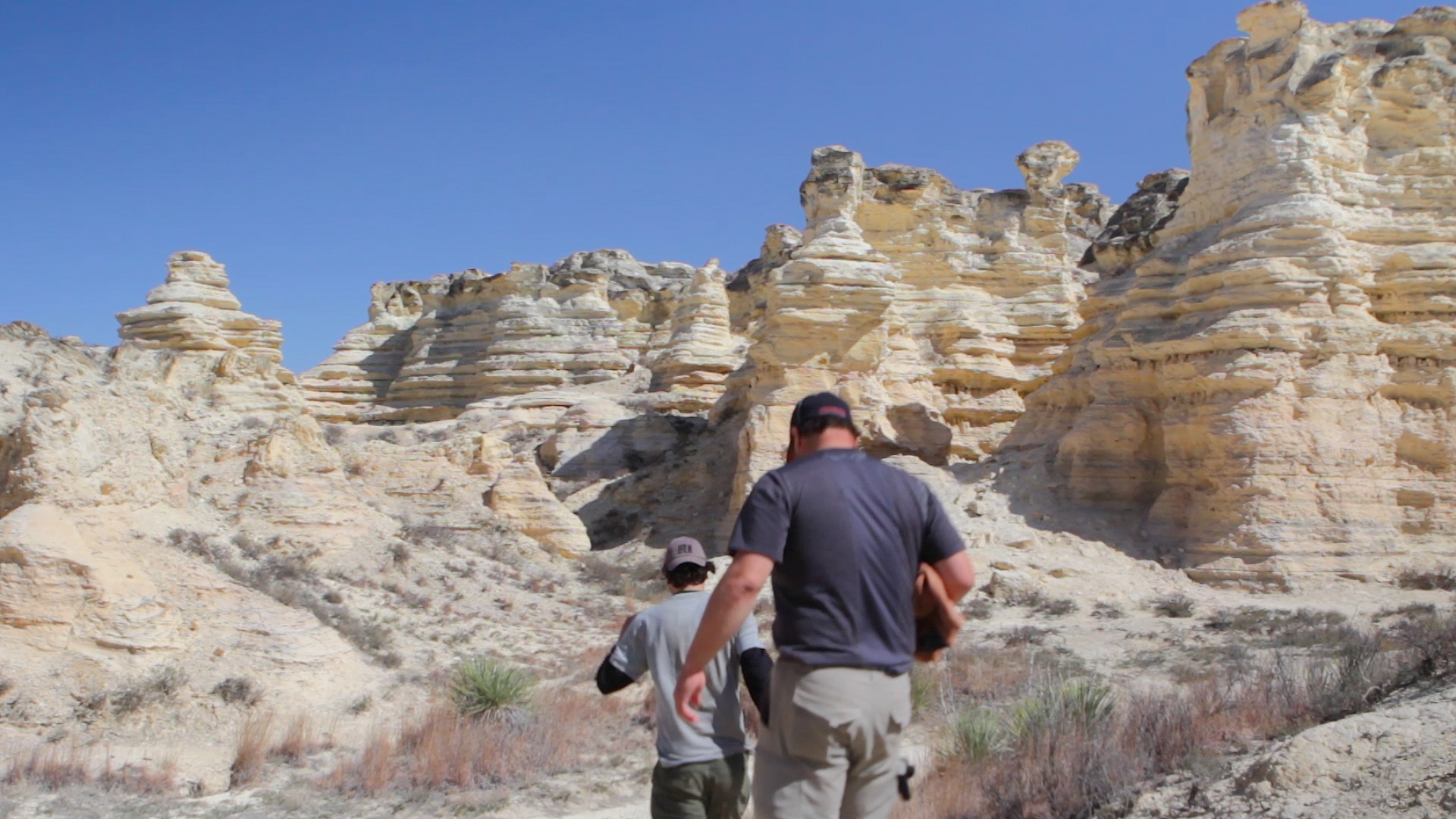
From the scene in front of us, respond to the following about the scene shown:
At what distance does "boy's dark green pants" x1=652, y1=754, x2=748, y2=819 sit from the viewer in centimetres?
398

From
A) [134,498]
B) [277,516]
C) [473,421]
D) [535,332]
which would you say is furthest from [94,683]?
[535,332]

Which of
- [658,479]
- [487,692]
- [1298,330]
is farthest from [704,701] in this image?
[658,479]

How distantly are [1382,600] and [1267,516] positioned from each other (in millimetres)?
1790

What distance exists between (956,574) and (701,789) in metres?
1.33

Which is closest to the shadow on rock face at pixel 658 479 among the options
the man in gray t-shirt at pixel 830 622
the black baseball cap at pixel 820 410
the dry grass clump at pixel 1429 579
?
the dry grass clump at pixel 1429 579

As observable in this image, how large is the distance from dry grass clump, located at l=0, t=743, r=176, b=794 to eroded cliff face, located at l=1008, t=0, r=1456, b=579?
13024mm

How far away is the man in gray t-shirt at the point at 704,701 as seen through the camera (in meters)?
3.99

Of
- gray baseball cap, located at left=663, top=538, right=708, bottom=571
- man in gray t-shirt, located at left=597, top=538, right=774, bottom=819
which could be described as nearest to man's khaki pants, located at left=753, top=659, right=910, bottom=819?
man in gray t-shirt, located at left=597, top=538, right=774, bottom=819

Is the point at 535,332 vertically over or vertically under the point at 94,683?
over

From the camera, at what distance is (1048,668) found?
31.1 feet

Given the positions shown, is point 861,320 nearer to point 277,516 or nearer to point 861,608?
point 277,516

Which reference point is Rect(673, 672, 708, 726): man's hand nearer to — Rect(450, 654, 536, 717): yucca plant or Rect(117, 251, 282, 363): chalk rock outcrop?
Rect(450, 654, 536, 717): yucca plant

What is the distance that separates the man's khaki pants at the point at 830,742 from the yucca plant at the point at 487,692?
5749 mm

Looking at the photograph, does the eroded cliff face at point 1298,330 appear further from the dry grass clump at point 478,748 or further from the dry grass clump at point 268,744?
the dry grass clump at point 268,744
